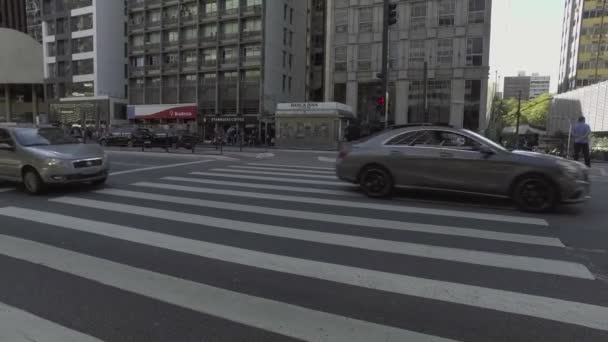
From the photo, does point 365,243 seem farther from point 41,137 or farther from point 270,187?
point 41,137

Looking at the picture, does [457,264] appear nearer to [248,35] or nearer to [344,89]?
[344,89]

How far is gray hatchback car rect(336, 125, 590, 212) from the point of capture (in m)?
6.82

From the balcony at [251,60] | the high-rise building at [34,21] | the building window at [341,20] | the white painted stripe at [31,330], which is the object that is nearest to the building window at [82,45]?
the high-rise building at [34,21]

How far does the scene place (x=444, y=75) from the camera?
39.2 meters

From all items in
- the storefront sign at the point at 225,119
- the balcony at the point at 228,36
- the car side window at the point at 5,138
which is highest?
the balcony at the point at 228,36

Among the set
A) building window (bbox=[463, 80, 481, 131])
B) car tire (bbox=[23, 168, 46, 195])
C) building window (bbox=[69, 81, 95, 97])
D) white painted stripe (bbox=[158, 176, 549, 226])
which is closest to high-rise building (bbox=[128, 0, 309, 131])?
building window (bbox=[69, 81, 95, 97])

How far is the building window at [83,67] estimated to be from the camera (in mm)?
54312

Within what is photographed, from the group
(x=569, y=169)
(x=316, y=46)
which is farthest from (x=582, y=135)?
(x=316, y=46)

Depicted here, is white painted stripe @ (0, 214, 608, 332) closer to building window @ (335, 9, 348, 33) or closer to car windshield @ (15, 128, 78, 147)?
car windshield @ (15, 128, 78, 147)

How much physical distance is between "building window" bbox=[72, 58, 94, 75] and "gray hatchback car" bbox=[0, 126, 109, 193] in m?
51.6

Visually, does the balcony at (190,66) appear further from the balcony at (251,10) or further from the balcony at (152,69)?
the balcony at (251,10)

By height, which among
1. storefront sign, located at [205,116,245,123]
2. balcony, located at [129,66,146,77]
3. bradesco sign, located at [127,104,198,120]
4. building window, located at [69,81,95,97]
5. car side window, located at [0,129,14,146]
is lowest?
car side window, located at [0,129,14,146]

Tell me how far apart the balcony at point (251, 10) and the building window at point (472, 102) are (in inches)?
924

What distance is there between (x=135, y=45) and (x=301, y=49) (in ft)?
71.9
